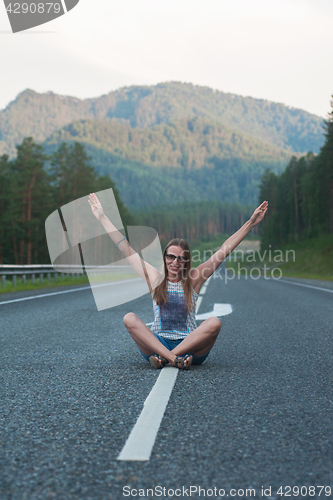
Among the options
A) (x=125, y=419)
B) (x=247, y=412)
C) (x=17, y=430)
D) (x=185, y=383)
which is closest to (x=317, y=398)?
(x=247, y=412)

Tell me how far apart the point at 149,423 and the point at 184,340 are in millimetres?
1814

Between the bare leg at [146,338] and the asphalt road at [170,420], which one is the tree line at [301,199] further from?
the bare leg at [146,338]

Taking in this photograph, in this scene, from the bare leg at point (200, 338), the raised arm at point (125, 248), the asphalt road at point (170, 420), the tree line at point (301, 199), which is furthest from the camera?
the tree line at point (301, 199)

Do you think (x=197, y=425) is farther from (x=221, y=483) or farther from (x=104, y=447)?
(x=221, y=483)

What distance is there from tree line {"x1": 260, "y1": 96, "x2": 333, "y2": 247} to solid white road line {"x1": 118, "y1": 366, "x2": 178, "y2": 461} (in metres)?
58.9

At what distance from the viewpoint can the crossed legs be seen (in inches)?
202

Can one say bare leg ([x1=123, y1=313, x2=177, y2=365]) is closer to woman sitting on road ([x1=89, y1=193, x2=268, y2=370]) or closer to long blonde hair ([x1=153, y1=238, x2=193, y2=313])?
woman sitting on road ([x1=89, y1=193, x2=268, y2=370])

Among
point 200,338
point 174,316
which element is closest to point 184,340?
point 200,338

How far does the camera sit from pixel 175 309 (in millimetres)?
5387

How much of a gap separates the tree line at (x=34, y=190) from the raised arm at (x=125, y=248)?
5522cm

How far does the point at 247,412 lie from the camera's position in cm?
372

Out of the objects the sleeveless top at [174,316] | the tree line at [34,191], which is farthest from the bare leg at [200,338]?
the tree line at [34,191]

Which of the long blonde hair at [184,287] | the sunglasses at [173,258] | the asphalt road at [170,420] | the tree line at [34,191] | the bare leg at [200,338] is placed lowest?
the asphalt road at [170,420]

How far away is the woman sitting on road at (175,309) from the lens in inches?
204
